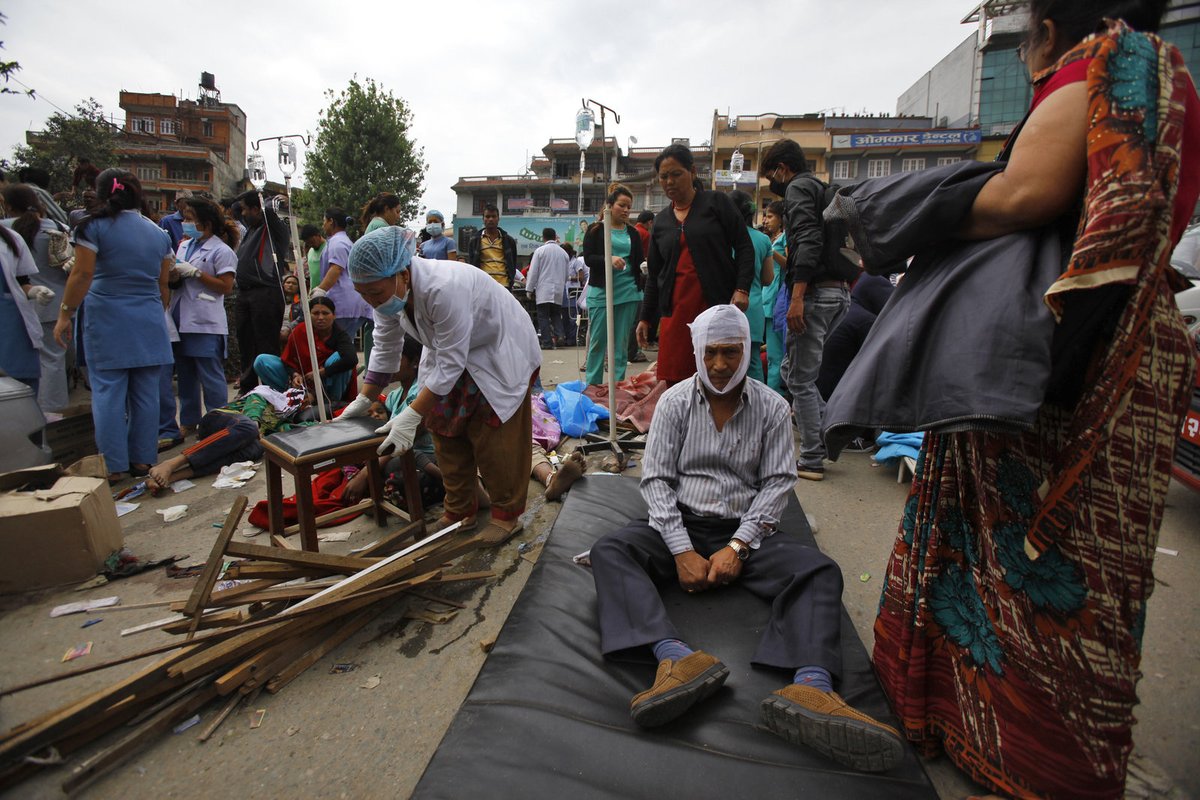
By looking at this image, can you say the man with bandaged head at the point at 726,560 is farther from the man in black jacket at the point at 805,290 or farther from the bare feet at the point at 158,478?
the bare feet at the point at 158,478

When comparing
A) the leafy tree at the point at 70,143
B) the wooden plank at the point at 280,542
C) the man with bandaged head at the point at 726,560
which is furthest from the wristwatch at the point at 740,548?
the leafy tree at the point at 70,143

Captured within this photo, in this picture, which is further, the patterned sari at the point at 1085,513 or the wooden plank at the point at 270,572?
the wooden plank at the point at 270,572

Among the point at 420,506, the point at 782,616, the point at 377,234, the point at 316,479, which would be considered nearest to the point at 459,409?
the point at 420,506

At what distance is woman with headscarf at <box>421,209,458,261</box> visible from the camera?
8.25m

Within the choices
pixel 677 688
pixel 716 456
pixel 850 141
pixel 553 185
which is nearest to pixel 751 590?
pixel 716 456

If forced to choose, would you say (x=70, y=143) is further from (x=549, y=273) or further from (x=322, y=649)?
(x=322, y=649)

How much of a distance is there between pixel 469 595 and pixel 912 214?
2296 mm

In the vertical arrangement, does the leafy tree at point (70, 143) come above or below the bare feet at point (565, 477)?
above

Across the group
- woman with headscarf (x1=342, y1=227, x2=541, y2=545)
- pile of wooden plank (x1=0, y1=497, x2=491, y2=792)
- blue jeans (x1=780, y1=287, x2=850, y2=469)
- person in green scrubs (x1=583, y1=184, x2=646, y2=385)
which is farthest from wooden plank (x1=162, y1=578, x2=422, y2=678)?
person in green scrubs (x1=583, y1=184, x2=646, y2=385)

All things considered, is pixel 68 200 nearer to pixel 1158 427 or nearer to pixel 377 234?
pixel 377 234

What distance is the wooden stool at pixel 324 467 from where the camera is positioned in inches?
109

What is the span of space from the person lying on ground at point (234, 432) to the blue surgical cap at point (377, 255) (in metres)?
2.05

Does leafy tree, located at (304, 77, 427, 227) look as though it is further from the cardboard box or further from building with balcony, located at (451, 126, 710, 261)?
the cardboard box

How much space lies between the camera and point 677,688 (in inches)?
65.7
